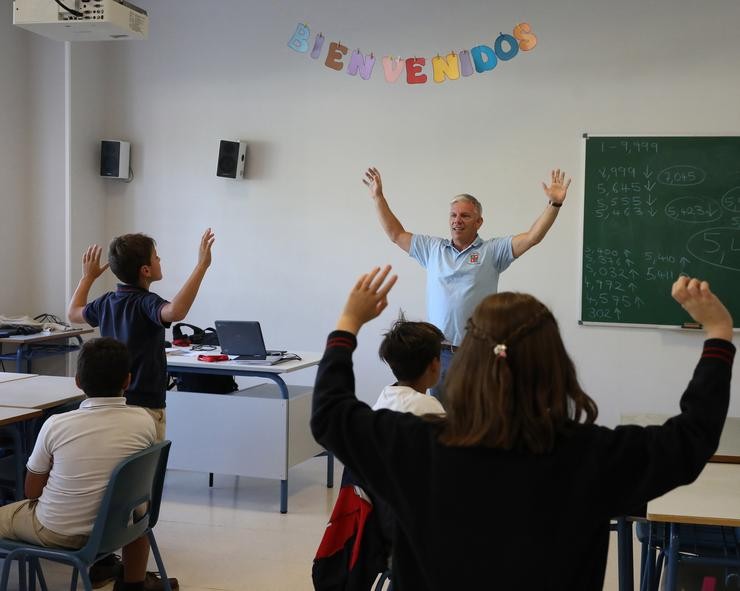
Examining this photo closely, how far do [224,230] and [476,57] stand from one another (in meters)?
2.40

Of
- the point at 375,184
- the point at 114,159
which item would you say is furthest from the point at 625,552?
the point at 114,159

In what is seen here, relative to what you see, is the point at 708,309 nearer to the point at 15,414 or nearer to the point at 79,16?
the point at 15,414

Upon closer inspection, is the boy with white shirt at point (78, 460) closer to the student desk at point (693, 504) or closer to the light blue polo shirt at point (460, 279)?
the student desk at point (693, 504)

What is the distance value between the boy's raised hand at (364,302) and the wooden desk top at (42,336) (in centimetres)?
475

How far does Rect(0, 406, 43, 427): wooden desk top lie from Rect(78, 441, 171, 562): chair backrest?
59 cm

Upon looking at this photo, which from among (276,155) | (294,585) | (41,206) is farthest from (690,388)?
(41,206)

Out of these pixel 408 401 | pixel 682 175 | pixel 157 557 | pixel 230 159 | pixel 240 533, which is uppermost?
pixel 230 159

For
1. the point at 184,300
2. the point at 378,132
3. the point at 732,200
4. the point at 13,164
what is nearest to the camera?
the point at 184,300

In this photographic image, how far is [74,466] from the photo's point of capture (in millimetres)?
2633

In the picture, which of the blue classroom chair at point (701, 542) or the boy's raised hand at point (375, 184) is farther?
the boy's raised hand at point (375, 184)

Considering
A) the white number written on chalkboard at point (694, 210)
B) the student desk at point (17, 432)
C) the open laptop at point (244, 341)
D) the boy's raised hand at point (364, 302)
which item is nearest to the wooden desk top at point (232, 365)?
the open laptop at point (244, 341)

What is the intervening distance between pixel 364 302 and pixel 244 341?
130 inches

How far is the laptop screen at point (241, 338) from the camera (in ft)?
15.5

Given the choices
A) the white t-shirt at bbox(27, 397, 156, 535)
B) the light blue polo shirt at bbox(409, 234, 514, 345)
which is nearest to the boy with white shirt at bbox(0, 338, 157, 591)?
the white t-shirt at bbox(27, 397, 156, 535)
